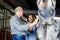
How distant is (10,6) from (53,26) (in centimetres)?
99

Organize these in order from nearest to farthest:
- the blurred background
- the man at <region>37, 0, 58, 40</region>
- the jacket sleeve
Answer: the man at <region>37, 0, 58, 40</region> < the jacket sleeve < the blurred background

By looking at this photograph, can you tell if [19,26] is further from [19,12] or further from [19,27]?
[19,12]

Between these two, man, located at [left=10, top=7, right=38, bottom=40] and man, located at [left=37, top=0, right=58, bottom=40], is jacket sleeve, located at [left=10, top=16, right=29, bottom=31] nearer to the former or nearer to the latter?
man, located at [left=10, top=7, right=38, bottom=40]

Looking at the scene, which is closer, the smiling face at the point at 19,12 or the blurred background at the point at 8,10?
the smiling face at the point at 19,12

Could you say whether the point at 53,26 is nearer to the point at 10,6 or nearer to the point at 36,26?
the point at 36,26

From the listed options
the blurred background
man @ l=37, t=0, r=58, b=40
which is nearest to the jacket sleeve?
man @ l=37, t=0, r=58, b=40

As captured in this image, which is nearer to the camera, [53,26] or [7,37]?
[53,26]

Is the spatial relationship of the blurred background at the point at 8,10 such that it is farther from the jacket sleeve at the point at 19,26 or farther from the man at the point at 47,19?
the man at the point at 47,19

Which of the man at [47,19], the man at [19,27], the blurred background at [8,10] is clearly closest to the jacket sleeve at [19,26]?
the man at [19,27]

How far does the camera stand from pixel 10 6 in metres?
2.91

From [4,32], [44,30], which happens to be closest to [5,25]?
[4,32]

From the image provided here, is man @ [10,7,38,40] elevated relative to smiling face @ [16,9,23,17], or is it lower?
lower

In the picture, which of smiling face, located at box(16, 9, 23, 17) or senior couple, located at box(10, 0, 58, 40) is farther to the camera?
smiling face, located at box(16, 9, 23, 17)

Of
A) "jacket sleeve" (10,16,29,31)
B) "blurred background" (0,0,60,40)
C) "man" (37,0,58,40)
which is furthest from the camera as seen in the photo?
"blurred background" (0,0,60,40)
